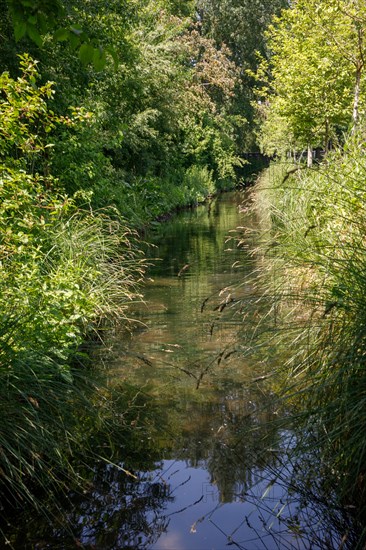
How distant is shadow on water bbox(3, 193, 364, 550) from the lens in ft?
12.9

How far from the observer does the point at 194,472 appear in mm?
4754

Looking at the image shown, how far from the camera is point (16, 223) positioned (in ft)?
21.7

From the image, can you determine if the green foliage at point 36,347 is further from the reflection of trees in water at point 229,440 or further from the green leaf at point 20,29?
the green leaf at point 20,29

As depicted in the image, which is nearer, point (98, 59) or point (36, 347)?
point (98, 59)

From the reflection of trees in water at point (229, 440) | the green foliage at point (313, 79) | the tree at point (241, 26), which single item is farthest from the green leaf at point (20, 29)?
the tree at point (241, 26)

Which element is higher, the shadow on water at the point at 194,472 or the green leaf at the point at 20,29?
the green leaf at the point at 20,29

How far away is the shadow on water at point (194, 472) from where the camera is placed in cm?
392

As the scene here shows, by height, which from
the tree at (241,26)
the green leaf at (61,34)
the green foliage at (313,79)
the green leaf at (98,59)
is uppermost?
the tree at (241,26)

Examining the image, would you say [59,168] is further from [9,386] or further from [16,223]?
[9,386]

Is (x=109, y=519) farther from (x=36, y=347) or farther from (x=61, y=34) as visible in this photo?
(x=61, y=34)

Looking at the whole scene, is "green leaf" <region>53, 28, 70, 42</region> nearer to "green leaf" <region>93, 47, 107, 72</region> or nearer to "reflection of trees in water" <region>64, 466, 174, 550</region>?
"green leaf" <region>93, 47, 107, 72</region>

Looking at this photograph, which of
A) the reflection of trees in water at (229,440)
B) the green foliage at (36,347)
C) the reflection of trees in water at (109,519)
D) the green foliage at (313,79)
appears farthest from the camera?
the green foliage at (313,79)

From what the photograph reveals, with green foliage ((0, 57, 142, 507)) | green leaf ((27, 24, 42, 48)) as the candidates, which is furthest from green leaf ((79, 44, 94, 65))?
green foliage ((0, 57, 142, 507))

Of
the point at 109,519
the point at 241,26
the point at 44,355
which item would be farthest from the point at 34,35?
the point at 241,26
